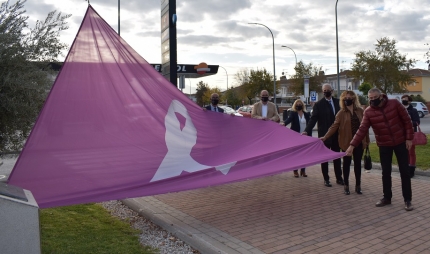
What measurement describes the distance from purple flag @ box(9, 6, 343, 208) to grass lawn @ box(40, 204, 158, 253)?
50 cm

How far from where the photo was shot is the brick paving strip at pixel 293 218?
519cm

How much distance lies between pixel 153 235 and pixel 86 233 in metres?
0.88

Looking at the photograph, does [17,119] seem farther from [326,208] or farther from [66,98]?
[326,208]

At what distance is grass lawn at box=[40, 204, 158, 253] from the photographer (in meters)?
5.10

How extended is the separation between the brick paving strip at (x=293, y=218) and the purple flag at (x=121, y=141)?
26.8 inches

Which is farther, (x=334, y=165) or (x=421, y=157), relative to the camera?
(x=421, y=157)

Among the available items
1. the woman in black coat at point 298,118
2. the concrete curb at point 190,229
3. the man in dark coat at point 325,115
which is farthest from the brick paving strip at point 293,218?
the woman in black coat at point 298,118

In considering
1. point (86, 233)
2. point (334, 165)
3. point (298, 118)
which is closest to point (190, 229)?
point (86, 233)

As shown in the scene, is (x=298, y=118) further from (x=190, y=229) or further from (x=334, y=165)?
(x=190, y=229)

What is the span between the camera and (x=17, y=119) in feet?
19.8

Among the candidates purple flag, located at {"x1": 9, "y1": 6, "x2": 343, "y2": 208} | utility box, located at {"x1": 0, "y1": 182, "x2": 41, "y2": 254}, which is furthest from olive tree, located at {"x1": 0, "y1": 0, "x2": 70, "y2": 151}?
utility box, located at {"x1": 0, "y1": 182, "x2": 41, "y2": 254}

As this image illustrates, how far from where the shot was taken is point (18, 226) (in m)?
3.77

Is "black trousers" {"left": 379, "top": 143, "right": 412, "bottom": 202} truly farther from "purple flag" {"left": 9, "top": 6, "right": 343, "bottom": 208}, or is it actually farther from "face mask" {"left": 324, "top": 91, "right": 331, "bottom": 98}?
"face mask" {"left": 324, "top": 91, "right": 331, "bottom": 98}

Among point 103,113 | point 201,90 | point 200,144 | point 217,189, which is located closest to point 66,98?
point 103,113
